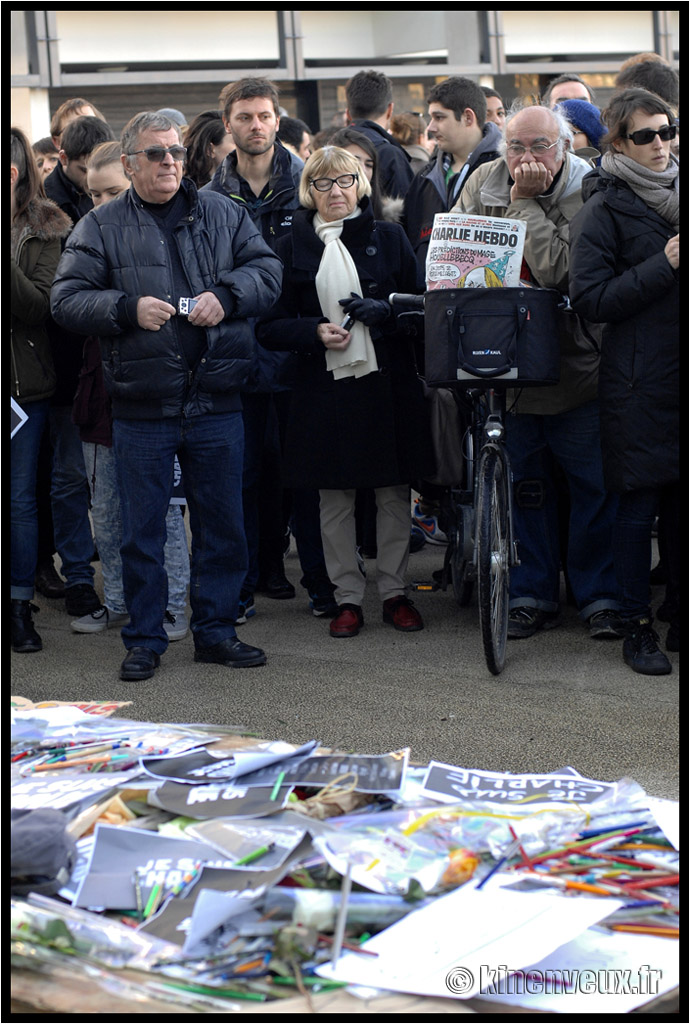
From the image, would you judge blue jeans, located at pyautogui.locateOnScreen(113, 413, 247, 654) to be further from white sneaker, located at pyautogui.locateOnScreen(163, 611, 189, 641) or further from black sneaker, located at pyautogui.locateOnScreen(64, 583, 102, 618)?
black sneaker, located at pyautogui.locateOnScreen(64, 583, 102, 618)

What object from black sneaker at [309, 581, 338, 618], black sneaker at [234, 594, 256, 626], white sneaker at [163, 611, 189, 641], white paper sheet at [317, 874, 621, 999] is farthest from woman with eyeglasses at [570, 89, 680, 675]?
white paper sheet at [317, 874, 621, 999]

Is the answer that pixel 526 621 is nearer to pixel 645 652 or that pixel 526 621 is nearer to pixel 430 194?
pixel 645 652

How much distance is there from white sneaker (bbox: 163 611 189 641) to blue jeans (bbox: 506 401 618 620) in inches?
55.0

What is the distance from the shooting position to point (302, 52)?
14828 mm

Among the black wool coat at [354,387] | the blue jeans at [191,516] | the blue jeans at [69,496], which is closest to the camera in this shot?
the blue jeans at [191,516]

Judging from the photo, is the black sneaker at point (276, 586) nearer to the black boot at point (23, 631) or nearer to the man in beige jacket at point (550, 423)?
the black boot at point (23, 631)

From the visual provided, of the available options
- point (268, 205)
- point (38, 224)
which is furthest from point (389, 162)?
point (38, 224)

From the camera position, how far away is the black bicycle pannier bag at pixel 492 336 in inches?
172

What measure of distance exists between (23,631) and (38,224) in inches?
67.2

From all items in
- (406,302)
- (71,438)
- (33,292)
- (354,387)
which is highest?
(33,292)

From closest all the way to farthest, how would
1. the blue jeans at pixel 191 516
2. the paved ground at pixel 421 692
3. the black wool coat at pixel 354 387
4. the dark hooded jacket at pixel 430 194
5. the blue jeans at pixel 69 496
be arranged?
1. the paved ground at pixel 421 692
2. the blue jeans at pixel 191 516
3. the black wool coat at pixel 354 387
4. the dark hooded jacket at pixel 430 194
5. the blue jeans at pixel 69 496

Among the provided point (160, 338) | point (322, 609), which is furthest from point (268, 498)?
point (160, 338)

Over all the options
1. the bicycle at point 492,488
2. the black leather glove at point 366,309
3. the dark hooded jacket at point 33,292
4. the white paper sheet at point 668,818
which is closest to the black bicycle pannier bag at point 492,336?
the bicycle at point 492,488

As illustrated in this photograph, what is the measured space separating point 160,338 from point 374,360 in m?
0.96
